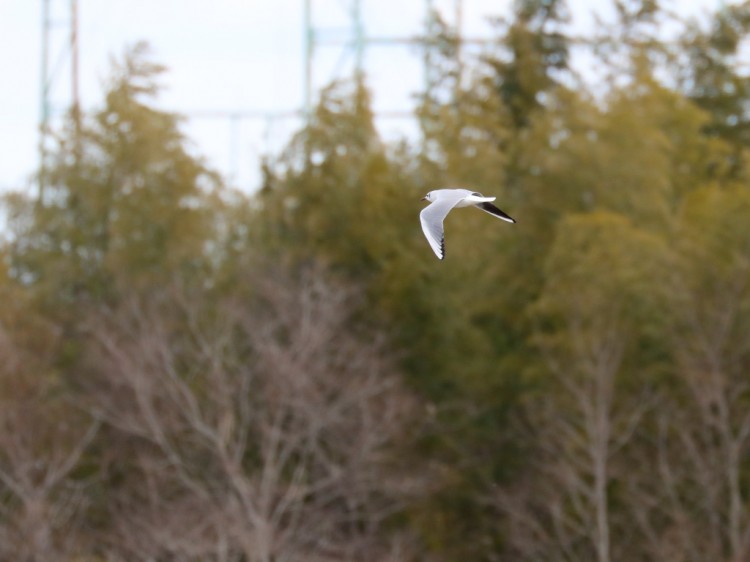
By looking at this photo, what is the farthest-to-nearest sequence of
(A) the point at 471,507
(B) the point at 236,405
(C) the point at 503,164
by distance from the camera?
1. (C) the point at 503,164
2. (A) the point at 471,507
3. (B) the point at 236,405

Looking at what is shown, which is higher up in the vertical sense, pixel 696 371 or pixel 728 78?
pixel 728 78

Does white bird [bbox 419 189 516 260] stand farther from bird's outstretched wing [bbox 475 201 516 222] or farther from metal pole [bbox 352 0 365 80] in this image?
metal pole [bbox 352 0 365 80]

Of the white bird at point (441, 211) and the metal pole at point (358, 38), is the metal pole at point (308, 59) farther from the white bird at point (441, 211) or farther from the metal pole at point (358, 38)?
the white bird at point (441, 211)

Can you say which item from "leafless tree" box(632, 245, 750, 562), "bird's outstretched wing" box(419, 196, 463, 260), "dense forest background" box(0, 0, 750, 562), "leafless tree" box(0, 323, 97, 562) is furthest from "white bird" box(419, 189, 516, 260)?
"leafless tree" box(0, 323, 97, 562)

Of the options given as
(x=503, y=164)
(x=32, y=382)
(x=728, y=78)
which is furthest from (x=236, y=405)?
(x=728, y=78)

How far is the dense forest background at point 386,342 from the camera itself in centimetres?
2502

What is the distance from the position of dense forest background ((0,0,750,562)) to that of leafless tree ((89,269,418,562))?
69mm

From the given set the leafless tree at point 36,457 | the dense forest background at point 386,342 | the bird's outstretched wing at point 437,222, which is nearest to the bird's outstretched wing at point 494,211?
the bird's outstretched wing at point 437,222

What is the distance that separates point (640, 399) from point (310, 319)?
5.14 m

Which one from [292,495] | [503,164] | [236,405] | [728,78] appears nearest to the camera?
[292,495]

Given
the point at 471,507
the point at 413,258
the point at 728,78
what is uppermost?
the point at 728,78

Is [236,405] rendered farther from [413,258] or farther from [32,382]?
[413,258]

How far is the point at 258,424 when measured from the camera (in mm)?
25531

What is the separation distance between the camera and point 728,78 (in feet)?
117
